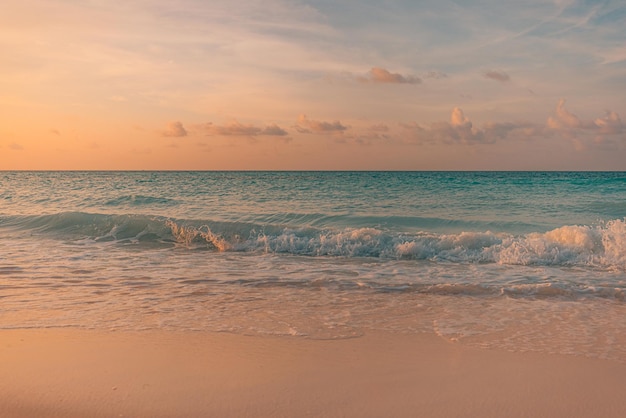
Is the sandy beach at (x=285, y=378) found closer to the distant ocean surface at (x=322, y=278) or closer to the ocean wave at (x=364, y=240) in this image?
the distant ocean surface at (x=322, y=278)

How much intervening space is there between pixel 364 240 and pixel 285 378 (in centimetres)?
1011

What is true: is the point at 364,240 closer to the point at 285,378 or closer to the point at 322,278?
the point at 322,278

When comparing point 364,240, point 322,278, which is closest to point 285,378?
point 322,278

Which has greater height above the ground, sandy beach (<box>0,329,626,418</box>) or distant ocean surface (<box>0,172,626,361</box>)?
sandy beach (<box>0,329,626,418</box>)

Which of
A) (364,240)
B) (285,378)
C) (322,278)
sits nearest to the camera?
(285,378)

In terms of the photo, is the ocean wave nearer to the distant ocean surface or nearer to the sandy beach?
the distant ocean surface

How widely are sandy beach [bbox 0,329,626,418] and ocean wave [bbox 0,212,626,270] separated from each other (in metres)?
7.54

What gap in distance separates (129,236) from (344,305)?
37.1 feet

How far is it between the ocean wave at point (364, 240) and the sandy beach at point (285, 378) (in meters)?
7.54

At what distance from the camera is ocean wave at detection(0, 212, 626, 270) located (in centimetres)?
1254

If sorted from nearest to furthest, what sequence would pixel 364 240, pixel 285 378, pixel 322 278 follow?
pixel 285 378 < pixel 322 278 < pixel 364 240

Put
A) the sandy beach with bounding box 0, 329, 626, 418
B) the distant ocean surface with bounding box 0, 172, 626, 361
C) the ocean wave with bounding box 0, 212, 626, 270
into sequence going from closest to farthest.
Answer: the sandy beach with bounding box 0, 329, 626, 418, the distant ocean surface with bounding box 0, 172, 626, 361, the ocean wave with bounding box 0, 212, 626, 270

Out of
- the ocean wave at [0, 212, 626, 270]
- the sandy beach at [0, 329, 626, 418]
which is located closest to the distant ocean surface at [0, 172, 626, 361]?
the ocean wave at [0, 212, 626, 270]

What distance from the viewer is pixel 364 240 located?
48.3ft
